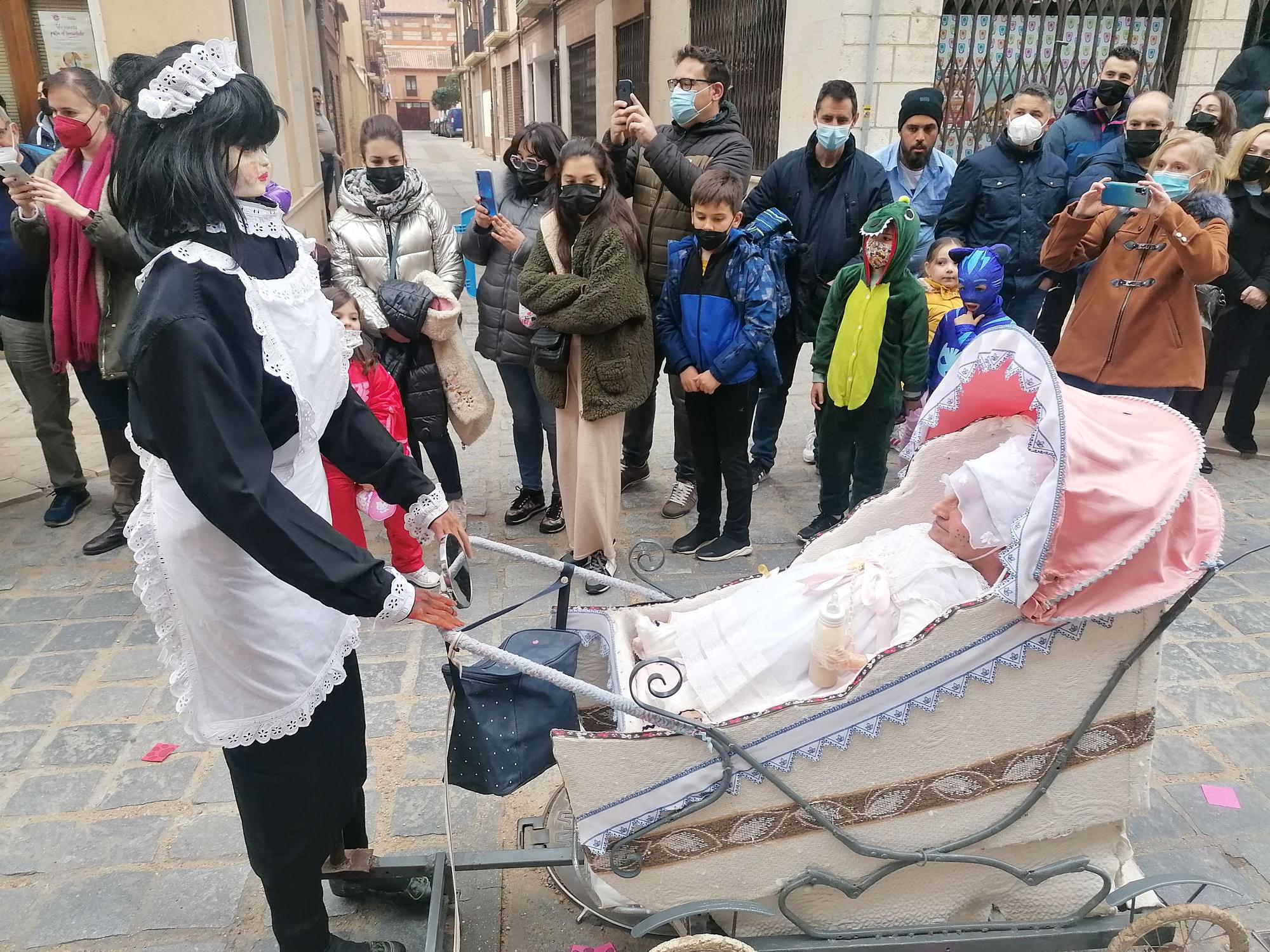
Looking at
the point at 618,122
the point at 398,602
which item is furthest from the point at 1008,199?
the point at 398,602

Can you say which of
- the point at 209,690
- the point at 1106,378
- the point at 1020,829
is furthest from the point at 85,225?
the point at 1106,378

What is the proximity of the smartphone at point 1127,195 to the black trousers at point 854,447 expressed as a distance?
1220 mm

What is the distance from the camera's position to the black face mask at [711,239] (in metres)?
4.01

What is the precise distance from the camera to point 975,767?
2.15 meters

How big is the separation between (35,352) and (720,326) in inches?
139

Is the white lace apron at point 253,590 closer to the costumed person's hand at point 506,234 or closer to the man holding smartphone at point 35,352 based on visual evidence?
the costumed person's hand at point 506,234

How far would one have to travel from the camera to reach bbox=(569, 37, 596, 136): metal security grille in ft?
59.4

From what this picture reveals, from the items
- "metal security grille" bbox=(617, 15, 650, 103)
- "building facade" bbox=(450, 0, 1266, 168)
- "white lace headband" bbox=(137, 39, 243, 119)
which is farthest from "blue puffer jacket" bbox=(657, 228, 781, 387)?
"metal security grille" bbox=(617, 15, 650, 103)

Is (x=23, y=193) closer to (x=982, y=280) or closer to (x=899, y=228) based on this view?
(x=899, y=228)

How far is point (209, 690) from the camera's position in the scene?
2.00m

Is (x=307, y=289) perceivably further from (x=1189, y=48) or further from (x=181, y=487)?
(x=1189, y=48)

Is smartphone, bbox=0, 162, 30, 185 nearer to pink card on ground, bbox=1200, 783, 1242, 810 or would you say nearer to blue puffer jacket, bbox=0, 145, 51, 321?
blue puffer jacket, bbox=0, 145, 51, 321

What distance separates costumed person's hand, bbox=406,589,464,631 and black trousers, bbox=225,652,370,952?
0.45 metres

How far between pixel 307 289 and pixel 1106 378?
4144 millimetres
